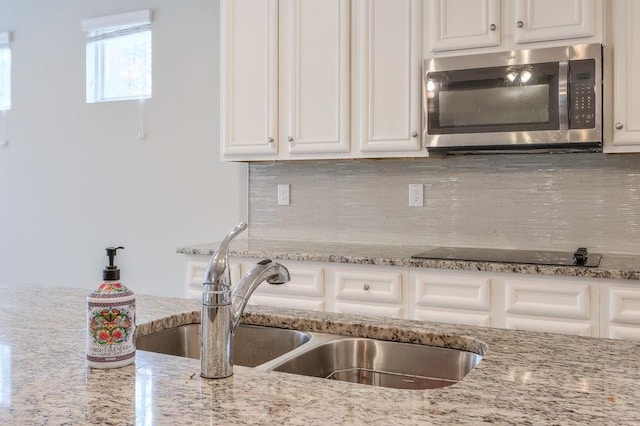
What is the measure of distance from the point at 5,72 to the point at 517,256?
4.06 m

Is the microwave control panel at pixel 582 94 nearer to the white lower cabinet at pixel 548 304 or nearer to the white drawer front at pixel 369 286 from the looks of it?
the white lower cabinet at pixel 548 304

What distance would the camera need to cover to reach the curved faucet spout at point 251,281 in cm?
104

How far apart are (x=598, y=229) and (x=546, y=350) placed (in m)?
1.98

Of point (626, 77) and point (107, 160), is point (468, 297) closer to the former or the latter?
point (626, 77)

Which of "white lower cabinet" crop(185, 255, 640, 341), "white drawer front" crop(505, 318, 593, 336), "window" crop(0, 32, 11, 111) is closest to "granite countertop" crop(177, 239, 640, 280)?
"white lower cabinet" crop(185, 255, 640, 341)

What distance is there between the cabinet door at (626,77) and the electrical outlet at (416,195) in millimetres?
986

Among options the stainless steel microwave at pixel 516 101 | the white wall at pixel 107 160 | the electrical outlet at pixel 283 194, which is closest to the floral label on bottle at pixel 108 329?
the stainless steel microwave at pixel 516 101

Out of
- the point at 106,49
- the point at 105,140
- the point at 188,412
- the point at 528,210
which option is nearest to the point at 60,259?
the point at 105,140

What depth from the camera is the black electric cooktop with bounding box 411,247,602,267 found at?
8.11ft

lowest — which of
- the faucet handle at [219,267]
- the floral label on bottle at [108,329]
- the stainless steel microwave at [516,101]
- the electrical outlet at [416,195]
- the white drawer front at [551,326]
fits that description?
the white drawer front at [551,326]

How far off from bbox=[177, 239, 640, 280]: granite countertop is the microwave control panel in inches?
23.5

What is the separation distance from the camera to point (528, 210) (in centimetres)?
303

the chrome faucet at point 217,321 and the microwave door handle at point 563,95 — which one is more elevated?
the microwave door handle at point 563,95

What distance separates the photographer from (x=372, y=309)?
2713 millimetres
